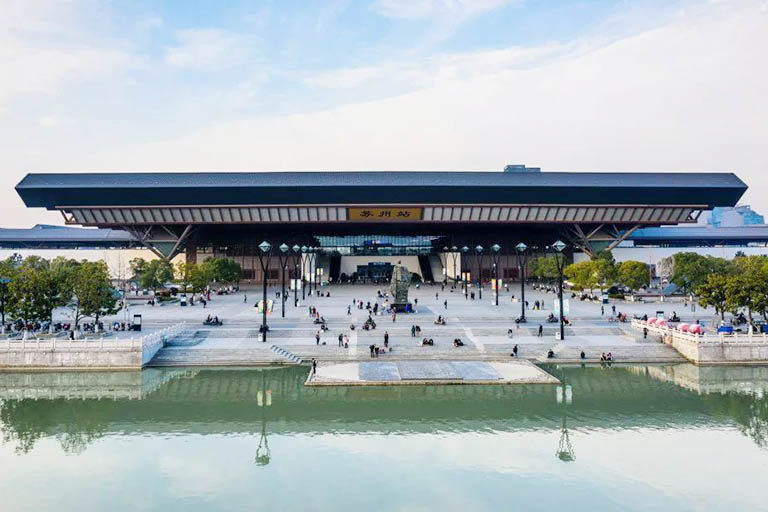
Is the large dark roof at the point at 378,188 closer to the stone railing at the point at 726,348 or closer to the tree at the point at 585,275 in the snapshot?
the tree at the point at 585,275

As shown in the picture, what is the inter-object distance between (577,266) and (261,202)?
148ft

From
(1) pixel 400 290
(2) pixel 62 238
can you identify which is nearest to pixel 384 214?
(1) pixel 400 290

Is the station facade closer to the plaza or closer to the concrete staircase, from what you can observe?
the plaza

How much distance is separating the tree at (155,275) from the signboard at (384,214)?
2764 centimetres

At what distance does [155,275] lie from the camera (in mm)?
63906

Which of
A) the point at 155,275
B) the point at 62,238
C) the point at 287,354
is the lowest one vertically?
the point at 287,354

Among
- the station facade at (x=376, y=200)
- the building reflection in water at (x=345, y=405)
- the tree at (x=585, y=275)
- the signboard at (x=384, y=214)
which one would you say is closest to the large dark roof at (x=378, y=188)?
the station facade at (x=376, y=200)

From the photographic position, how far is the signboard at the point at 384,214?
8094 cm

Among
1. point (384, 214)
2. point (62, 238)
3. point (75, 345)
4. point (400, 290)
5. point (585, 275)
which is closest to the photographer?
point (75, 345)

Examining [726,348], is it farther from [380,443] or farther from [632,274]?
[632,274]

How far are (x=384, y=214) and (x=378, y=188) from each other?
251 inches

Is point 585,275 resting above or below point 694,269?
below

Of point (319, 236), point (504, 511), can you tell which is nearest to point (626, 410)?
point (504, 511)

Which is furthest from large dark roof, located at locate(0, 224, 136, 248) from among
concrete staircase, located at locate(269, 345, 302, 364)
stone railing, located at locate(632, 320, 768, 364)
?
stone railing, located at locate(632, 320, 768, 364)
